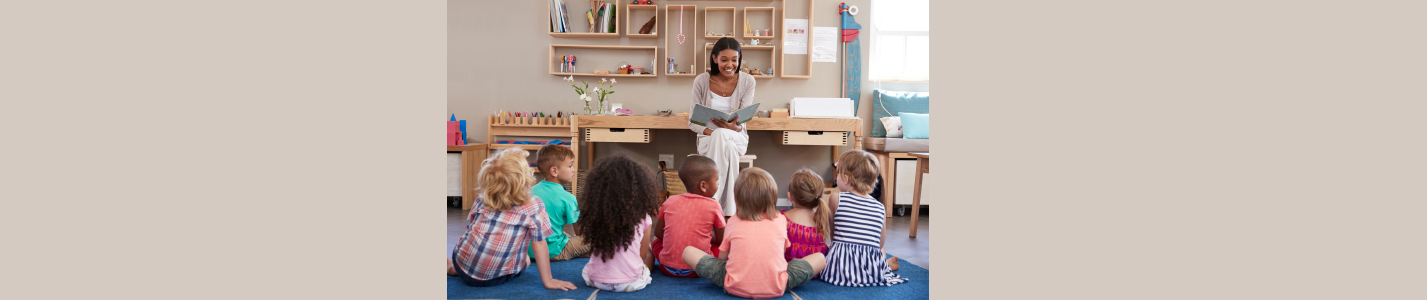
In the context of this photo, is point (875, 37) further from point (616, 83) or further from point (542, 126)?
point (542, 126)

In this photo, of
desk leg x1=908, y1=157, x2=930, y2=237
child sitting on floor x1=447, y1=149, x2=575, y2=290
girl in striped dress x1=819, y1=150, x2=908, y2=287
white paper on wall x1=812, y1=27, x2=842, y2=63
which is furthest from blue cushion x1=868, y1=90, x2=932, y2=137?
child sitting on floor x1=447, y1=149, x2=575, y2=290

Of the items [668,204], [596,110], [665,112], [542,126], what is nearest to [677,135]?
[665,112]

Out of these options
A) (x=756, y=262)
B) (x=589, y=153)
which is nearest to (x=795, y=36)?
(x=589, y=153)

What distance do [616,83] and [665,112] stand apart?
41 centimetres

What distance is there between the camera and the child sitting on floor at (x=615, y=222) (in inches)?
74.2

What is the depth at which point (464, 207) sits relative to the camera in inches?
154

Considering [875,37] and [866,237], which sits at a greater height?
[875,37]

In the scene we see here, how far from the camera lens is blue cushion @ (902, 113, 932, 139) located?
13.8 ft

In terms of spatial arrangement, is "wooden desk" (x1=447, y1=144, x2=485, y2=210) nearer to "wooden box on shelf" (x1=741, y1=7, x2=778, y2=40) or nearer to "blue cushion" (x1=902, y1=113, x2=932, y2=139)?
"wooden box on shelf" (x1=741, y1=7, x2=778, y2=40)

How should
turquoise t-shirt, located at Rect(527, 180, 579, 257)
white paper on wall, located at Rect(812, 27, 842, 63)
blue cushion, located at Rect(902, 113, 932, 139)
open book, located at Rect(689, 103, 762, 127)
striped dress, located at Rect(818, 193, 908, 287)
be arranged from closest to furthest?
striped dress, located at Rect(818, 193, 908, 287), turquoise t-shirt, located at Rect(527, 180, 579, 257), open book, located at Rect(689, 103, 762, 127), blue cushion, located at Rect(902, 113, 932, 139), white paper on wall, located at Rect(812, 27, 842, 63)

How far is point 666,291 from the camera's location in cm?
193

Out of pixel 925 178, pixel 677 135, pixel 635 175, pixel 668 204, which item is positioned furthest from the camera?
pixel 677 135

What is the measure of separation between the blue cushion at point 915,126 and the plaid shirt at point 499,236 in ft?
9.51

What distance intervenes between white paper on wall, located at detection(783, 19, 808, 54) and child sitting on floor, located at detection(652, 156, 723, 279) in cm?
239
